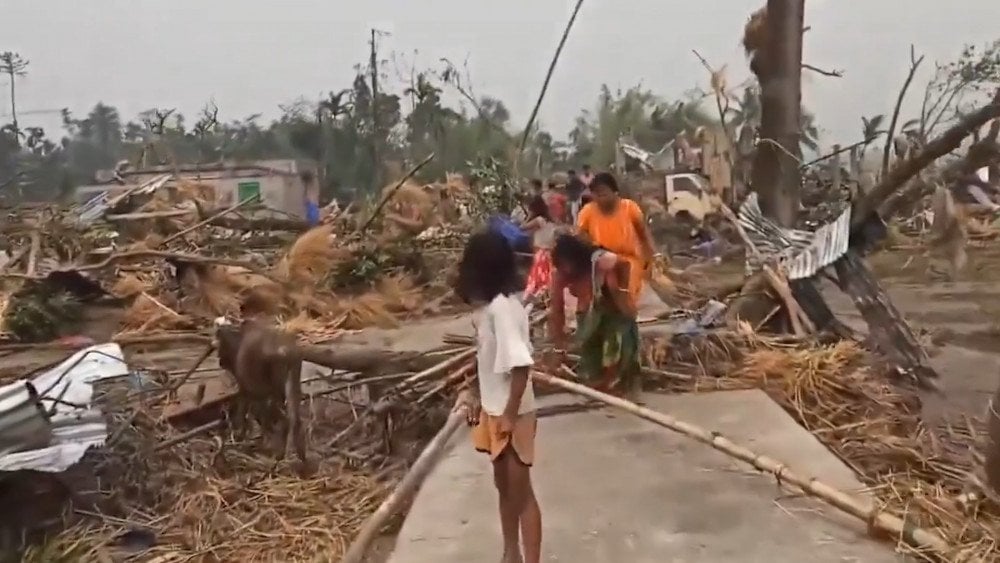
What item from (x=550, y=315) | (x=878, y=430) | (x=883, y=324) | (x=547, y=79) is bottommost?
(x=878, y=430)

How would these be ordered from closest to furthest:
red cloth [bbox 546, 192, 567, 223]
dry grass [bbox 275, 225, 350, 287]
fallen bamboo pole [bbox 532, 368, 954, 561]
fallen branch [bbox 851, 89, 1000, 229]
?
fallen bamboo pole [bbox 532, 368, 954, 561] < fallen branch [bbox 851, 89, 1000, 229] < red cloth [bbox 546, 192, 567, 223] < dry grass [bbox 275, 225, 350, 287]

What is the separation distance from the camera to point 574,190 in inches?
216

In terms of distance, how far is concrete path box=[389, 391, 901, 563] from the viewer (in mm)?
2408

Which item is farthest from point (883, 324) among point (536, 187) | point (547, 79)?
point (547, 79)

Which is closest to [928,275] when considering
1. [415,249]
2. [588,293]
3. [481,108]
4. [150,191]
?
[588,293]

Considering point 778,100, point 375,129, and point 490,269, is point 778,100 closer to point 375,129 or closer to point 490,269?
point 375,129

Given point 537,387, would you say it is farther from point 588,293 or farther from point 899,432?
point 899,432

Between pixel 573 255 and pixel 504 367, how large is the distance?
59.5 inches

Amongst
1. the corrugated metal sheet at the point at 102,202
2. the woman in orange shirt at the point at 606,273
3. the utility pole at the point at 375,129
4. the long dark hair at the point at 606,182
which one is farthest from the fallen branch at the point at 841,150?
the corrugated metal sheet at the point at 102,202

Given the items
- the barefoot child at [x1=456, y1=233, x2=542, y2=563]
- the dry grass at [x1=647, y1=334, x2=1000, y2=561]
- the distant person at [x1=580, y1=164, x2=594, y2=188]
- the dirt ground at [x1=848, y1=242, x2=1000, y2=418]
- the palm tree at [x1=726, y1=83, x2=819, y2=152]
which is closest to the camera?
the barefoot child at [x1=456, y1=233, x2=542, y2=563]

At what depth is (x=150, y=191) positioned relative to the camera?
6.79m

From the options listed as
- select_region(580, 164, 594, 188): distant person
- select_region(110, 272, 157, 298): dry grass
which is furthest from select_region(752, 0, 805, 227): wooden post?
select_region(110, 272, 157, 298): dry grass

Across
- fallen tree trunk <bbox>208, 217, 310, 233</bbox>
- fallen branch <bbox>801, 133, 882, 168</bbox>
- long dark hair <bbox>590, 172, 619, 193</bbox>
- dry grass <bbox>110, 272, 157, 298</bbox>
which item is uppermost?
fallen branch <bbox>801, 133, 882, 168</bbox>

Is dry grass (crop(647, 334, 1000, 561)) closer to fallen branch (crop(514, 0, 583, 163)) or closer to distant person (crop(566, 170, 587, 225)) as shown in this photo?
distant person (crop(566, 170, 587, 225))
